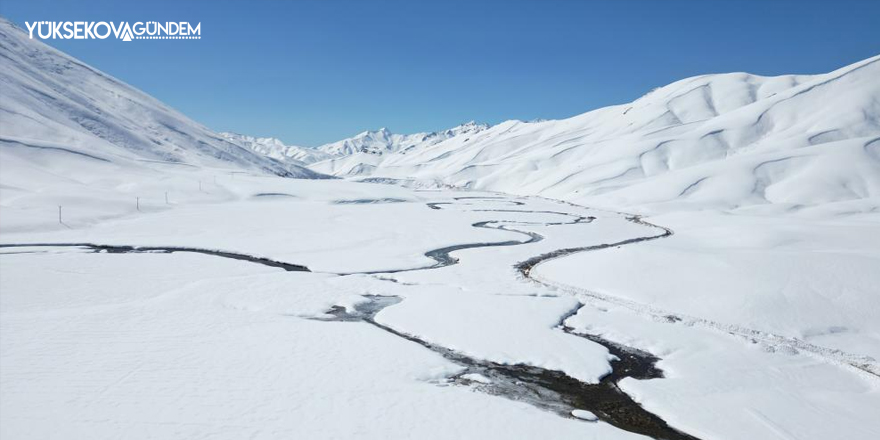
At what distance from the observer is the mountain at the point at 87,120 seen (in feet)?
332

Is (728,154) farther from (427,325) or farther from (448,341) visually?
(448,341)

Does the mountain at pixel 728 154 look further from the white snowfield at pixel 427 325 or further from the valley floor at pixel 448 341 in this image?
the valley floor at pixel 448 341

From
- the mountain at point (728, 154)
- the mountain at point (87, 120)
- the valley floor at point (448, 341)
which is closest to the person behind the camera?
the valley floor at point (448, 341)

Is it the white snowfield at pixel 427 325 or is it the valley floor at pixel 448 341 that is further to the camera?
the white snowfield at pixel 427 325

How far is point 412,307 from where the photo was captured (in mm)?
21078

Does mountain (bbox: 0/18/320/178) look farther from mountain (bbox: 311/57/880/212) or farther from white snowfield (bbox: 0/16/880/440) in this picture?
mountain (bbox: 311/57/880/212)

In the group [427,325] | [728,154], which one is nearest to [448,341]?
[427,325]

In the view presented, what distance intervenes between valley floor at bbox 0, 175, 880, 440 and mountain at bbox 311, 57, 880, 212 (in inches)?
1428

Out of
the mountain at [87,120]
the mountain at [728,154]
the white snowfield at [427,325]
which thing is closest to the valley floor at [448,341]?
the white snowfield at [427,325]

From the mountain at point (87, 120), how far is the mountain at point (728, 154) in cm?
7168

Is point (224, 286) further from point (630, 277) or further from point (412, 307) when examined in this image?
point (630, 277)

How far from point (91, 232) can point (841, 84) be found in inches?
5615

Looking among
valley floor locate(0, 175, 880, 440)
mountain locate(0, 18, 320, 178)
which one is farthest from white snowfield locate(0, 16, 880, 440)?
mountain locate(0, 18, 320, 178)

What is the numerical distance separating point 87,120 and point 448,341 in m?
144
